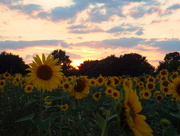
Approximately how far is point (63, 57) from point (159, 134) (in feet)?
194

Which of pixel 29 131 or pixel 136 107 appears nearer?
pixel 136 107

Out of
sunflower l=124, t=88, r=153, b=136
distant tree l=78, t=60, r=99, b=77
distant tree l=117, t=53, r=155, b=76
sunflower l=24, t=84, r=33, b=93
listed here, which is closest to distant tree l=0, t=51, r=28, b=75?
distant tree l=78, t=60, r=99, b=77

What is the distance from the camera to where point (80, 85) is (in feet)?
14.7

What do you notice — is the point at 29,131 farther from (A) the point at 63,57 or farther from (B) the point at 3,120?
(A) the point at 63,57

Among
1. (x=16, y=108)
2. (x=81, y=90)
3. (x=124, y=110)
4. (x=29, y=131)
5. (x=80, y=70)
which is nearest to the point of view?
(x=124, y=110)

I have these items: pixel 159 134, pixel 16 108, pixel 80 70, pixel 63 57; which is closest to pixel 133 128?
pixel 159 134

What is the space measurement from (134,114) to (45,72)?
248cm

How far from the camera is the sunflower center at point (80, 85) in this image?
4.43 m

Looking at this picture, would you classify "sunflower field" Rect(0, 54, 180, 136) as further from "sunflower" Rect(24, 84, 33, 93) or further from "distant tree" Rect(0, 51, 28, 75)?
"distant tree" Rect(0, 51, 28, 75)

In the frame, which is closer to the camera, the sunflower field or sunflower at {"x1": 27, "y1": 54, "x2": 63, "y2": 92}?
the sunflower field

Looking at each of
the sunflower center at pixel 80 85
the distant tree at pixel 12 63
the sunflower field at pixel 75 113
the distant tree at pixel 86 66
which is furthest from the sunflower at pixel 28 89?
the distant tree at pixel 86 66

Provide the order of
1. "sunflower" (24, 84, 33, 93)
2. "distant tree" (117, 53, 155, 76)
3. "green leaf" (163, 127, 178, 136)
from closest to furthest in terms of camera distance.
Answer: "green leaf" (163, 127, 178, 136) < "sunflower" (24, 84, 33, 93) < "distant tree" (117, 53, 155, 76)

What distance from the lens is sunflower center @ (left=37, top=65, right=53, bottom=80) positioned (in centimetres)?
364

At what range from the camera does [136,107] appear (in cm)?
135
